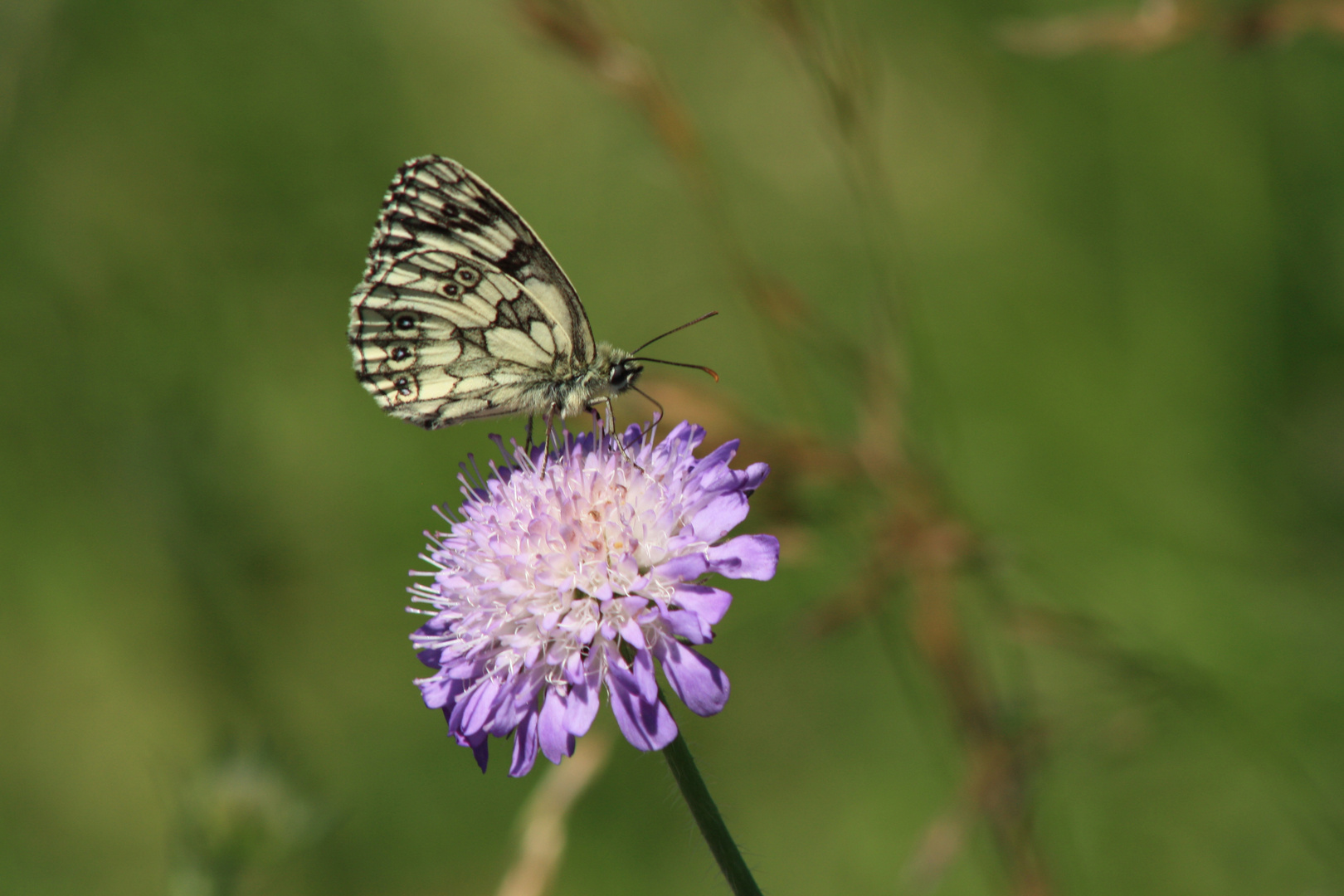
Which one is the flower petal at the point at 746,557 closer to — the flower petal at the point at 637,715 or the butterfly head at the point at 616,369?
the flower petal at the point at 637,715

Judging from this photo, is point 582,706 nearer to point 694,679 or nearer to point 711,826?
point 694,679

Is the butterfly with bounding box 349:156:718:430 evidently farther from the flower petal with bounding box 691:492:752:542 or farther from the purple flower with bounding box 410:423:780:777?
the flower petal with bounding box 691:492:752:542

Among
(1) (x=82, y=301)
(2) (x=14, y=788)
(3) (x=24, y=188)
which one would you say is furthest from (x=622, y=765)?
(3) (x=24, y=188)

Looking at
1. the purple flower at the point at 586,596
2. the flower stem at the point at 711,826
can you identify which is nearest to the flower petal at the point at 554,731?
the purple flower at the point at 586,596

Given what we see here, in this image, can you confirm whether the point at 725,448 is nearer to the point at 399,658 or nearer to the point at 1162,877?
the point at 1162,877

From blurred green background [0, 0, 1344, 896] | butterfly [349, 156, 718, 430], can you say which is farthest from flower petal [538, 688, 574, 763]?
blurred green background [0, 0, 1344, 896]
